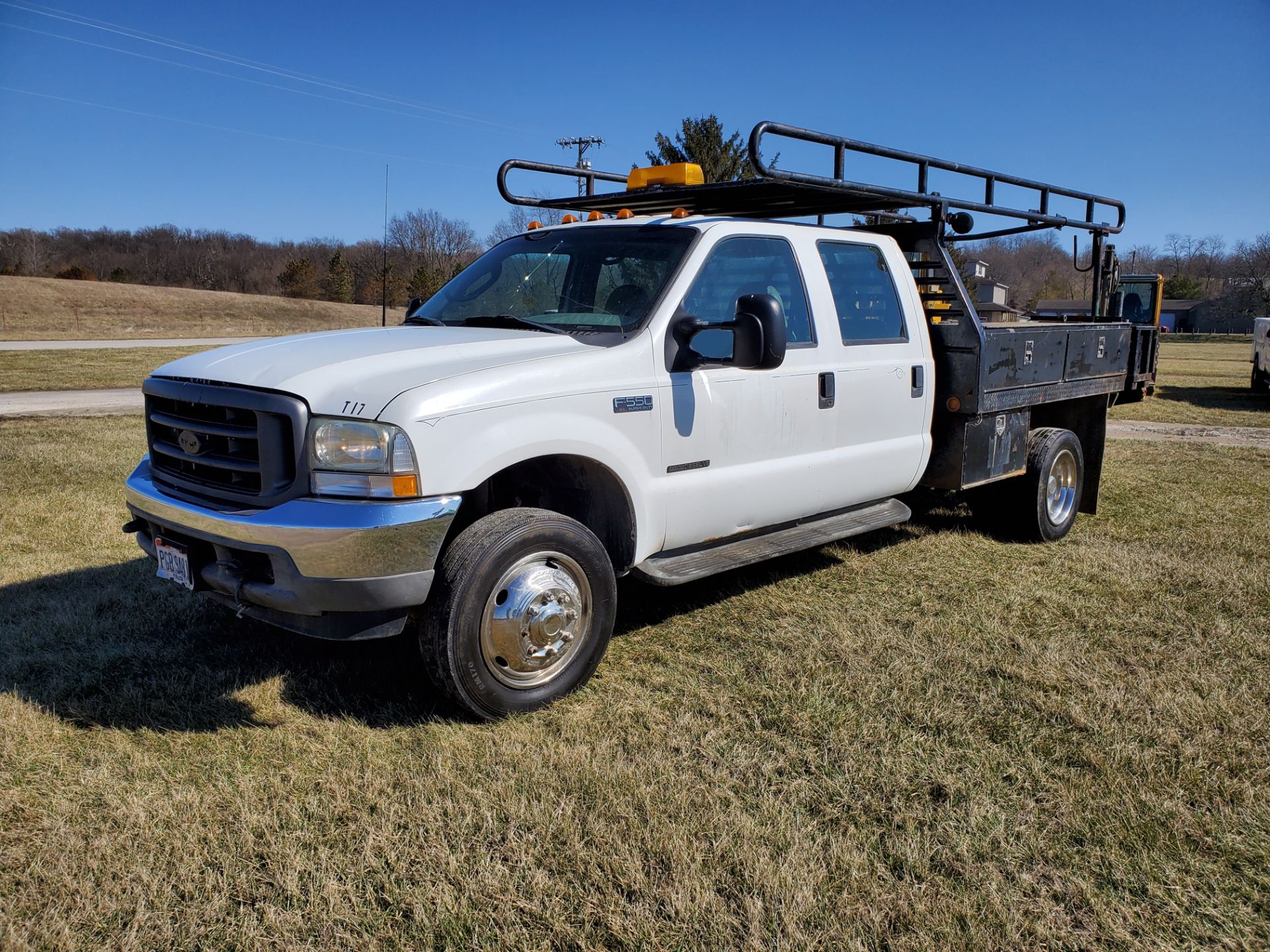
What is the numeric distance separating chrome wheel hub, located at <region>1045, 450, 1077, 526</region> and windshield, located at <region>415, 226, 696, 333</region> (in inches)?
147

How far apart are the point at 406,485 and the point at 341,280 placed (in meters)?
68.0

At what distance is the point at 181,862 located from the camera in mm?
2715

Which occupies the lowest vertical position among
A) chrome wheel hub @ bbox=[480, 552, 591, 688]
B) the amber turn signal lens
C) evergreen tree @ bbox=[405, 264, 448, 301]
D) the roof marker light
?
chrome wheel hub @ bbox=[480, 552, 591, 688]

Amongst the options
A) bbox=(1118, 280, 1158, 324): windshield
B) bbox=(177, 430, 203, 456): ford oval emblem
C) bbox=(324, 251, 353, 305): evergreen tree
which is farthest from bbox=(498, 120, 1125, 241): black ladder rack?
bbox=(324, 251, 353, 305): evergreen tree

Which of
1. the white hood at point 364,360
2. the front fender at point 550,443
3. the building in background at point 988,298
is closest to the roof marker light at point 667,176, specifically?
the white hood at point 364,360

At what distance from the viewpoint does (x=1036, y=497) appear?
21.0 ft

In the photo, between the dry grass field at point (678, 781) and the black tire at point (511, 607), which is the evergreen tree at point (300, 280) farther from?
the black tire at point (511, 607)

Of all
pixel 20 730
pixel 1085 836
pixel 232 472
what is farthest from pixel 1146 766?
pixel 20 730

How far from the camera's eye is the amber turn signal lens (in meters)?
3.24

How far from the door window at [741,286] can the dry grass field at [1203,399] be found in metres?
12.1

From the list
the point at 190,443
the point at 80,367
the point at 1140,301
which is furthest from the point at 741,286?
the point at 80,367

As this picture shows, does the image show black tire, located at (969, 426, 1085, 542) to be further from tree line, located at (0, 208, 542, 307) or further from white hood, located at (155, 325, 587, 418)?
tree line, located at (0, 208, 542, 307)

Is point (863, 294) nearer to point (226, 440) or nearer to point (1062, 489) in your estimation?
point (1062, 489)

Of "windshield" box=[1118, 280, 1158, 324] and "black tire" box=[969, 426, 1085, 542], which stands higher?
"windshield" box=[1118, 280, 1158, 324]
